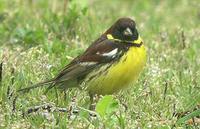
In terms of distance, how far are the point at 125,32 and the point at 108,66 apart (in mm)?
383

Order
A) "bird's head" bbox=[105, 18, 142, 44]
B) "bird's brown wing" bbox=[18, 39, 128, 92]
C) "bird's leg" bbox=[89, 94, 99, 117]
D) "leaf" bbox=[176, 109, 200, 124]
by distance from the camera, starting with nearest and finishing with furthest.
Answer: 1. "leaf" bbox=[176, 109, 200, 124]
2. "bird's leg" bbox=[89, 94, 99, 117]
3. "bird's brown wing" bbox=[18, 39, 128, 92]
4. "bird's head" bbox=[105, 18, 142, 44]

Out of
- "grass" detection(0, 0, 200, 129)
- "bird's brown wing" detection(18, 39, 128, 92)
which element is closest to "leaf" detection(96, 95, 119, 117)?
"grass" detection(0, 0, 200, 129)

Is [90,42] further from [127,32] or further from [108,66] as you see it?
[108,66]

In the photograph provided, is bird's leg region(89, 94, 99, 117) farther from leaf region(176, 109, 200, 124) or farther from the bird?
leaf region(176, 109, 200, 124)

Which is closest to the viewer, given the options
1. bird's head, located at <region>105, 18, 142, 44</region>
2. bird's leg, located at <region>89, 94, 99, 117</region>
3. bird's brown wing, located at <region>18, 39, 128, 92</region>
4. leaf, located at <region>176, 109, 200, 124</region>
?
leaf, located at <region>176, 109, 200, 124</region>

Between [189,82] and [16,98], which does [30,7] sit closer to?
[189,82]

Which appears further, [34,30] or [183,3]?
[183,3]

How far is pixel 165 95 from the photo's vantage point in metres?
6.47

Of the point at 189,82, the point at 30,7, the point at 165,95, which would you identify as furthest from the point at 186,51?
the point at 30,7

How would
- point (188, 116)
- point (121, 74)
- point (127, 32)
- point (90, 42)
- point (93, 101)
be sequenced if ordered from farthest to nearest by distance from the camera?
point (90, 42), point (127, 32), point (93, 101), point (121, 74), point (188, 116)

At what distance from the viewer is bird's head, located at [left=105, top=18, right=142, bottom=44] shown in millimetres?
6445

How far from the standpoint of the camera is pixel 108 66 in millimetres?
6258

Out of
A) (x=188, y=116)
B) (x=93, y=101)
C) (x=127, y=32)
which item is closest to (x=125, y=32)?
(x=127, y=32)

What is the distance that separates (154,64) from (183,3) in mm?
3931
